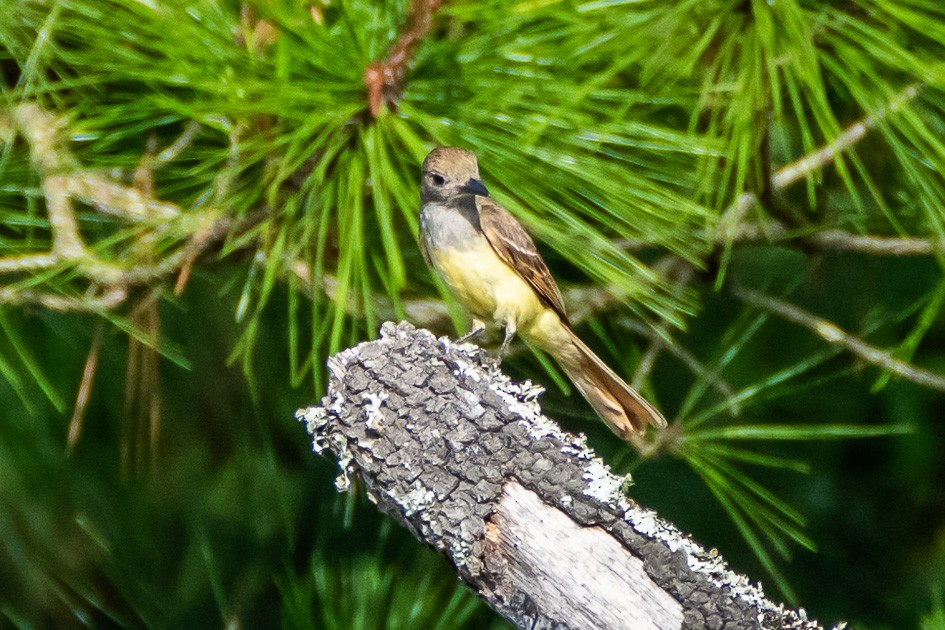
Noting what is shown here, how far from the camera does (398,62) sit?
153 cm

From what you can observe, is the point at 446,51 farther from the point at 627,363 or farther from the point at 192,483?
the point at 192,483

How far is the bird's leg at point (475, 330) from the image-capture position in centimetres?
190

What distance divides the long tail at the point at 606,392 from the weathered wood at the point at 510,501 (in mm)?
647

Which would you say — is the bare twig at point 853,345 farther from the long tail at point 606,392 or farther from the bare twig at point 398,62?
the bare twig at point 398,62

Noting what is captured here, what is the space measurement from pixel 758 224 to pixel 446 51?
2.94 ft

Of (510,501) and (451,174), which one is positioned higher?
(451,174)

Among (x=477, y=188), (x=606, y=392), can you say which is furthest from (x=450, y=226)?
(x=606, y=392)

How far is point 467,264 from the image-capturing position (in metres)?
1.97

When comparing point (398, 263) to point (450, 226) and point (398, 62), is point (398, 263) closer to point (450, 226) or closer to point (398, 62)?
point (398, 62)

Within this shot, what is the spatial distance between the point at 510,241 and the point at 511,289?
9 centimetres

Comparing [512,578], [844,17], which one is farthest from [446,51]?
[512,578]

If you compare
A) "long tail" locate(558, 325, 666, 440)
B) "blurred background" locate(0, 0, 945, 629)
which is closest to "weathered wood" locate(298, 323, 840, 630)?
"blurred background" locate(0, 0, 945, 629)

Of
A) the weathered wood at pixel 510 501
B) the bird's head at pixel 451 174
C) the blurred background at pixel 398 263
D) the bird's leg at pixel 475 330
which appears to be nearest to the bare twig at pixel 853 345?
the blurred background at pixel 398 263

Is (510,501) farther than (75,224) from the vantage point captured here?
No
